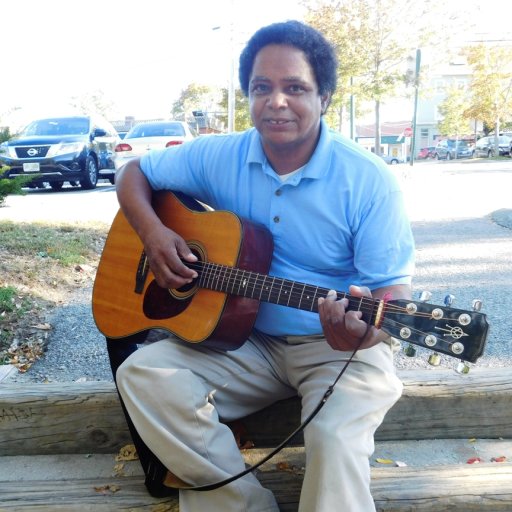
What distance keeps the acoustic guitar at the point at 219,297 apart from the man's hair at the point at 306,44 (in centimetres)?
65

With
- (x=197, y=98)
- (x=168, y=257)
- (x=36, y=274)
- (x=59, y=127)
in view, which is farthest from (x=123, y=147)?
(x=197, y=98)

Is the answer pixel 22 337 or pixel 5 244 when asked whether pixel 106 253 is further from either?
pixel 5 244

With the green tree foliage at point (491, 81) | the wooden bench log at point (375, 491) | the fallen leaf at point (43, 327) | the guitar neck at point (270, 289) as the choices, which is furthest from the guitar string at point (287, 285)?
the green tree foliage at point (491, 81)

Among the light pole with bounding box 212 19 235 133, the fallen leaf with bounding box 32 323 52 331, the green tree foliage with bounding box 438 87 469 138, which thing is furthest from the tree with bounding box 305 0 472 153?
the green tree foliage with bounding box 438 87 469 138

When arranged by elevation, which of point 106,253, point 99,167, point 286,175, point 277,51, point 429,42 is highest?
point 429,42

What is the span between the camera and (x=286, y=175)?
7.59 feet

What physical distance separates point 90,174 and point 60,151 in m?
0.92

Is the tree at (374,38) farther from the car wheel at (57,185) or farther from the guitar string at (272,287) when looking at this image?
the guitar string at (272,287)

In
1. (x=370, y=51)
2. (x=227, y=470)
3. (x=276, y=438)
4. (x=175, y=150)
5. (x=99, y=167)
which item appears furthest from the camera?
(x=370, y=51)

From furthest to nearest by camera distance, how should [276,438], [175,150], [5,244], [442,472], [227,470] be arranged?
1. [5,244]
2. [175,150]
3. [276,438]
4. [442,472]
5. [227,470]

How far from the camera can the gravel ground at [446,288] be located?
3.17 m

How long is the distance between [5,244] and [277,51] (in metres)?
3.73

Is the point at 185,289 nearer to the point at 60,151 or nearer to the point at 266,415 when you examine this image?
the point at 266,415

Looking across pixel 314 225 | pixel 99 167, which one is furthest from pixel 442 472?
pixel 99 167
